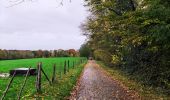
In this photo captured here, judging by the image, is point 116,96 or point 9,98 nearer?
point 9,98

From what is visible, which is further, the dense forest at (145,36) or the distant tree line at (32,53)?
the distant tree line at (32,53)

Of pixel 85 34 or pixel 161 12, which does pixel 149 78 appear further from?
pixel 85 34

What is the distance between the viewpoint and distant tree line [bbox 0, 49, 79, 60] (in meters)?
100

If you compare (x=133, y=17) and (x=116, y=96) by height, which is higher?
(x=133, y=17)

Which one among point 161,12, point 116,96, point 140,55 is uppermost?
point 161,12

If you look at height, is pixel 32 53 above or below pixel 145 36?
above

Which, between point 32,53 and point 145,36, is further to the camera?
point 32,53

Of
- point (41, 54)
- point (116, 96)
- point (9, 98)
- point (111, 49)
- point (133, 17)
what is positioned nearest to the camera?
point (9, 98)

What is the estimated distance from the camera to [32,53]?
128 meters

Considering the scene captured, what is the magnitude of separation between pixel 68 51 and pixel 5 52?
5888cm

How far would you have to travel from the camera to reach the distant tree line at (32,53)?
100188mm

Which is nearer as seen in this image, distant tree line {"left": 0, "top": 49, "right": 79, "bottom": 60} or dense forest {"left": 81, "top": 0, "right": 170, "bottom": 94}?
dense forest {"left": 81, "top": 0, "right": 170, "bottom": 94}

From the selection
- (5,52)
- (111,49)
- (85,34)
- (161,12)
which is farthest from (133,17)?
(5,52)

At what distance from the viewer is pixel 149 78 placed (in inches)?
963
